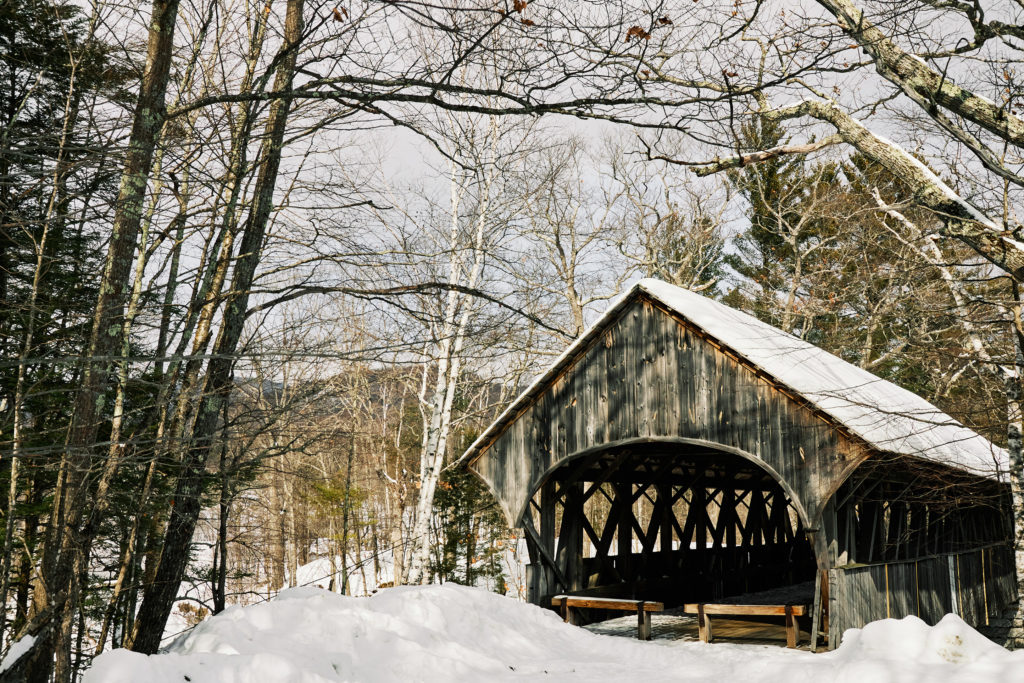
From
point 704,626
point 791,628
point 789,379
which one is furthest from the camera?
point 704,626

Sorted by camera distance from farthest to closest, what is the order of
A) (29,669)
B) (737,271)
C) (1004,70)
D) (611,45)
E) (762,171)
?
(737,271)
(762,171)
(1004,70)
(29,669)
(611,45)

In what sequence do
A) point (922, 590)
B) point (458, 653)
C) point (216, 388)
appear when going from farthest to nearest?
point (922, 590)
point (458, 653)
point (216, 388)

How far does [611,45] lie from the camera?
4945 mm

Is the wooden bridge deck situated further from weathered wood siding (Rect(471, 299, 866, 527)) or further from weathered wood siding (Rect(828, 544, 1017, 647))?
weathered wood siding (Rect(471, 299, 866, 527))

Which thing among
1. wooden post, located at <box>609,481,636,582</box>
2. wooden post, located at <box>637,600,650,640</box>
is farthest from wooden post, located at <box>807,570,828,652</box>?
wooden post, located at <box>609,481,636,582</box>

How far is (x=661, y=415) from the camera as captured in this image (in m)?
10.3

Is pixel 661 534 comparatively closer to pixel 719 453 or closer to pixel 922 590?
pixel 719 453

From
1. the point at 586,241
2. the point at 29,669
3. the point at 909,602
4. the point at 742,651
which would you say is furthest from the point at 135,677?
the point at 586,241

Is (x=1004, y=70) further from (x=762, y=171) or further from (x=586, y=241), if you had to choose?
(x=762, y=171)

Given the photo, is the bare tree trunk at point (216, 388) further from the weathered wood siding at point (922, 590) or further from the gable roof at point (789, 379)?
the weathered wood siding at point (922, 590)

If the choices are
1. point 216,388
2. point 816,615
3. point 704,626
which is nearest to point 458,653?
point 216,388

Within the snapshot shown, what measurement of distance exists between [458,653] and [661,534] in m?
6.54

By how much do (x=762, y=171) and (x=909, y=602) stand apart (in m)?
20.1

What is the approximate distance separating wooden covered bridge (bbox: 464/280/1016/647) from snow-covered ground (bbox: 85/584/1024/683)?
174 cm
